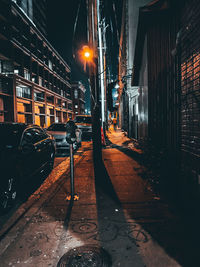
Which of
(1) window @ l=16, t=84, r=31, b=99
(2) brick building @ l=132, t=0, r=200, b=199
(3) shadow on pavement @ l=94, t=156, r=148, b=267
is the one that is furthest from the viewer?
(1) window @ l=16, t=84, r=31, b=99

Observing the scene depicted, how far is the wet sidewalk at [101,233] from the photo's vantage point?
7.82 ft

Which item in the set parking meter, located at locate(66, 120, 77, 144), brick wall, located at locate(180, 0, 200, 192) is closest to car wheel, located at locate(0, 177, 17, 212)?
parking meter, located at locate(66, 120, 77, 144)

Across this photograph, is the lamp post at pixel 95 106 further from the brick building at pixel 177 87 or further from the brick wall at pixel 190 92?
the brick wall at pixel 190 92

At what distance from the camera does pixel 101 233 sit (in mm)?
2953

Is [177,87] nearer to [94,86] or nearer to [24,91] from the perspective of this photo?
[94,86]

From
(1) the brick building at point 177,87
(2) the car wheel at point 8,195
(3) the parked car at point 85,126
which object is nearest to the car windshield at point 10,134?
(2) the car wheel at point 8,195

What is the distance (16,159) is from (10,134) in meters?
0.87

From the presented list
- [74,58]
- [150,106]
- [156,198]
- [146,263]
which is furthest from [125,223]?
[74,58]

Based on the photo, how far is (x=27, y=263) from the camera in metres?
2.34

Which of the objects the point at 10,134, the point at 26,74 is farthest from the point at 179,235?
the point at 26,74

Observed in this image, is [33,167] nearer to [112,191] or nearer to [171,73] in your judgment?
[112,191]

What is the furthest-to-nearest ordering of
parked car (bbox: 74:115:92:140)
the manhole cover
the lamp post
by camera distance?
1. parked car (bbox: 74:115:92:140)
2. the lamp post
3. the manhole cover

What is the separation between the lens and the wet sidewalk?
2385mm

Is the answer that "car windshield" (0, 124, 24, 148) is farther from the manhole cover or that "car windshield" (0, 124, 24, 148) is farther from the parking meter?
the manhole cover
